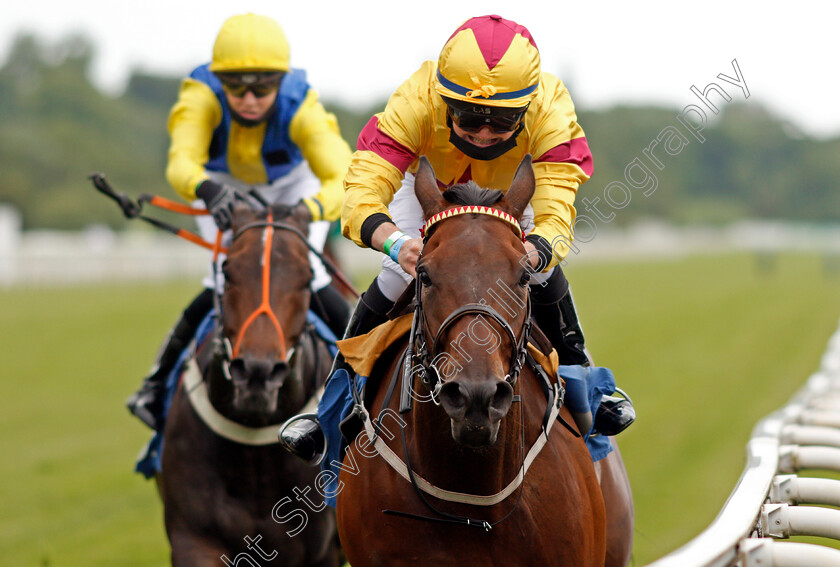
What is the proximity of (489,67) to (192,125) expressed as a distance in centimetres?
258

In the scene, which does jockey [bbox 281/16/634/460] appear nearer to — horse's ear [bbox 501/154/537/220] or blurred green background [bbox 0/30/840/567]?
horse's ear [bbox 501/154/537/220]

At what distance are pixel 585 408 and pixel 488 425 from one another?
3.38 ft

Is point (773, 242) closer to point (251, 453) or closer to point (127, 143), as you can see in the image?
point (127, 143)

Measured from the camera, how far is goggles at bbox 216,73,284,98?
5.19 metres

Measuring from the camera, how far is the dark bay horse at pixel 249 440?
14.1 feet

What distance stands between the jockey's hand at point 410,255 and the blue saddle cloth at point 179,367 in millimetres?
1865

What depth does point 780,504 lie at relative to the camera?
3.40 meters

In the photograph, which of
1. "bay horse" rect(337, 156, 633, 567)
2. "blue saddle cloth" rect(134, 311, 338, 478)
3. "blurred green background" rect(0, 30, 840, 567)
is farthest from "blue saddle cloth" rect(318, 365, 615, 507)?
"blurred green background" rect(0, 30, 840, 567)

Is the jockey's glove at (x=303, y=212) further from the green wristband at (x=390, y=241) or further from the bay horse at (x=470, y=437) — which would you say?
the green wristband at (x=390, y=241)

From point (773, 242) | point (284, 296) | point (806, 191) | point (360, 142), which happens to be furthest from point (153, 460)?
point (806, 191)

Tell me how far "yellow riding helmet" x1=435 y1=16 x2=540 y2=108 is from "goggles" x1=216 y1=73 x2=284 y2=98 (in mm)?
Answer: 2051

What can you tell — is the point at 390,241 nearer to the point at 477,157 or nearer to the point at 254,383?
the point at 477,157


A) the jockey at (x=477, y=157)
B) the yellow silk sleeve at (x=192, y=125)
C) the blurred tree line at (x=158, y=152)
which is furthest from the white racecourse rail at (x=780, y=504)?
the blurred tree line at (x=158, y=152)

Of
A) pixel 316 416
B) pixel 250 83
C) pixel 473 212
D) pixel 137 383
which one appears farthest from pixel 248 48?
pixel 137 383
